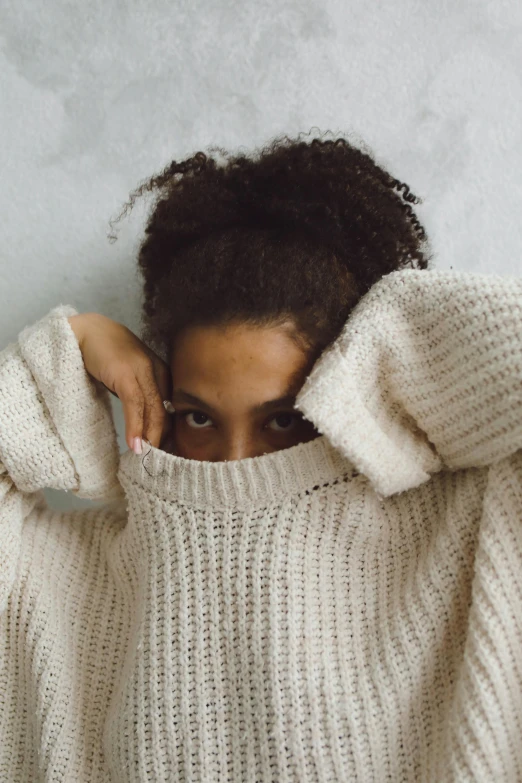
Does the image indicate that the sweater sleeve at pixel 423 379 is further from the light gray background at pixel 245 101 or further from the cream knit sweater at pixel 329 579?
the light gray background at pixel 245 101

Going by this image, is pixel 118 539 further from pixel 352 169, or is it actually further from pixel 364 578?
pixel 352 169

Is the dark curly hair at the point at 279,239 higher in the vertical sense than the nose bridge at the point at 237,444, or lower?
higher

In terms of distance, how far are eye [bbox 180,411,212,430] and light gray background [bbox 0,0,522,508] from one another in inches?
11.1

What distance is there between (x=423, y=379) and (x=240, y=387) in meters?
0.20

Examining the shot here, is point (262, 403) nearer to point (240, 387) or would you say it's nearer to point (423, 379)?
point (240, 387)

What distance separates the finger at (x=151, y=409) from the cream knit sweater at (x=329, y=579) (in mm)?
38

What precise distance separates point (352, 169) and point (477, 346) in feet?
0.97

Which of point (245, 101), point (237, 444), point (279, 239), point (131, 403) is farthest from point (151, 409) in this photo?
point (245, 101)

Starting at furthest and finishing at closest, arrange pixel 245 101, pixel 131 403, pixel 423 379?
pixel 245 101, pixel 131 403, pixel 423 379

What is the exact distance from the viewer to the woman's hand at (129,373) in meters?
0.88

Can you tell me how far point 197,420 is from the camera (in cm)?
87

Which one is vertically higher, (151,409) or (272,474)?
A: (151,409)

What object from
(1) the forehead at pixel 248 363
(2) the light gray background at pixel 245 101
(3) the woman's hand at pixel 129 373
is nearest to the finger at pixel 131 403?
(3) the woman's hand at pixel 129 373

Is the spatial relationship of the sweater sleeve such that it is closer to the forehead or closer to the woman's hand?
the forehead
